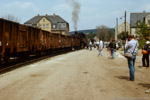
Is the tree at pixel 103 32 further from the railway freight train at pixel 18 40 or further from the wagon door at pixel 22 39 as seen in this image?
the wagon door at pixel 22 39

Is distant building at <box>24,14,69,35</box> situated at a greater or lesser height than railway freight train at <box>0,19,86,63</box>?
greater

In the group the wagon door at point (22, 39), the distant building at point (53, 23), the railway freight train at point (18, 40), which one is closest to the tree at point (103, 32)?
the distant building at point (53, 23)

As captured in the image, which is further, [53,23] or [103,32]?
[103,32]

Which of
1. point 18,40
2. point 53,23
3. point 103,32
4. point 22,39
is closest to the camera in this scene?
point 18,40

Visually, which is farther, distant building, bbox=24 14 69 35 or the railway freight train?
distant building, bbox=24 14 69 35

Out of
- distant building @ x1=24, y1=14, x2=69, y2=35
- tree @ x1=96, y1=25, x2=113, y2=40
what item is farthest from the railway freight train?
tree @ x1=96, y1=25, x2=113, y2=40

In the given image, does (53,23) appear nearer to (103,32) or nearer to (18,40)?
(103,32)

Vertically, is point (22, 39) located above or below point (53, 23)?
below

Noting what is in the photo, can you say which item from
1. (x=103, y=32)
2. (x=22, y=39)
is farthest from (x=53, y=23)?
(x=22, y=39)

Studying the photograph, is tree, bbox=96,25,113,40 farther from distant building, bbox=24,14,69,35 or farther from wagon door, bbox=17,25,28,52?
wagon door, bbox=17,25,28,52

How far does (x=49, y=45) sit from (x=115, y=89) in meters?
16.0

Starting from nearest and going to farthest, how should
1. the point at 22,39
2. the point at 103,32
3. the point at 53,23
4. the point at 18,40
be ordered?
the point at 18,40, the point at 22,39, the point at 53,23, the point at 103,32

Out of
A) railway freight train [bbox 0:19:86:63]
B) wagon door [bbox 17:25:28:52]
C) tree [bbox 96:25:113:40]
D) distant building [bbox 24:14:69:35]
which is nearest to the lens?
railway freight train [bbox 0:19:86:63]

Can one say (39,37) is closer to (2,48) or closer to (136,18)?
Answer: (2,48)
